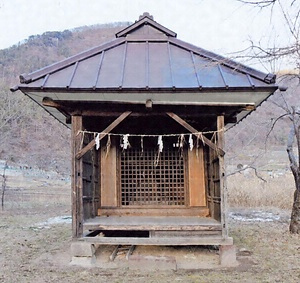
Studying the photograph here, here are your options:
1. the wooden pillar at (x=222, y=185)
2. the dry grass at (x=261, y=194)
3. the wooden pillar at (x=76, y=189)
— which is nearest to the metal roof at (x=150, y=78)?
the wooden pillar at (x=222, y=185)

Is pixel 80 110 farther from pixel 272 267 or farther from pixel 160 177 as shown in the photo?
pixel 272 267

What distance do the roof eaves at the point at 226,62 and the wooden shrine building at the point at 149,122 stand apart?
19 millimetres

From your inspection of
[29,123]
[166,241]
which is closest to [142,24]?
[166,241]

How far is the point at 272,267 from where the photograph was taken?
4.84m

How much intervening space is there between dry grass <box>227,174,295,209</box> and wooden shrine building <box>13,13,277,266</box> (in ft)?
21.5

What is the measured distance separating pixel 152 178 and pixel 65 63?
2.84 m

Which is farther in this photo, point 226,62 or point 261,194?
point 261,194

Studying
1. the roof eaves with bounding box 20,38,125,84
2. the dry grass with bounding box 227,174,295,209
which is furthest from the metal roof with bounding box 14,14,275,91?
the dry grass with bounding box 227,174,295,209

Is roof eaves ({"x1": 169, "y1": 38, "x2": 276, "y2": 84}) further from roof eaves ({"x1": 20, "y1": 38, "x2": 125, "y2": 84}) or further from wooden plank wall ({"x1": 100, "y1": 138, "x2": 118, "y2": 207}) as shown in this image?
wooden plank wall ({"x1": 100, "y1": 138, "x2": 118, "y2": 207})

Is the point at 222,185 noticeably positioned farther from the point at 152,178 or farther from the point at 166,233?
the point at 152,178

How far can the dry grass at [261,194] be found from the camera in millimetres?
12452

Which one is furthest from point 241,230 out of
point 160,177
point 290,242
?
point 160,177

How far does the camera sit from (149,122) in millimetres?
6969

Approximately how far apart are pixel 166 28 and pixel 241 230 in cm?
469
